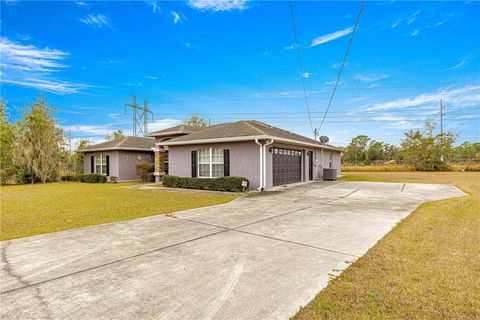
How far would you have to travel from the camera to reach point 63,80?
75.0 feet

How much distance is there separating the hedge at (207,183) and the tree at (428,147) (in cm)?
3317

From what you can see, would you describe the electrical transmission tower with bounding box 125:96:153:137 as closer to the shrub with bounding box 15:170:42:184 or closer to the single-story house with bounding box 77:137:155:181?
the single-story house with bounding box 77:137:155:181

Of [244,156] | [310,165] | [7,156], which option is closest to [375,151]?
[310,165]

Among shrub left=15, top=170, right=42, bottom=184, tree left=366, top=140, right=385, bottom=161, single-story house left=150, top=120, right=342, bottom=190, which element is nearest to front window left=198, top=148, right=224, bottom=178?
single-story house left=150, top=120, right=342, bottom=190

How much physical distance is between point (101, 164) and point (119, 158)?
249 centimetres

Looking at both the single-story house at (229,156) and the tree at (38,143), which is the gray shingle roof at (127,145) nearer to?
the single-story house at (229,156)

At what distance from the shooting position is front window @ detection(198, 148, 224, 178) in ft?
45.1

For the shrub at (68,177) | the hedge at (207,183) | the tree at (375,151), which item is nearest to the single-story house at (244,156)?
the hedge at (207,183)

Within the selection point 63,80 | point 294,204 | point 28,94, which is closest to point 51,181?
point 28,94

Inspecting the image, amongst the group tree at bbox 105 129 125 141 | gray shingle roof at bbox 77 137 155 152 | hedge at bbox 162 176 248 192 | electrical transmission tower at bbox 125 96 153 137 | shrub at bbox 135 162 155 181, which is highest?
electrical transmission tower at bbox 125 96 153 137

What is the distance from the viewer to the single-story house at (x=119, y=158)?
19500mm

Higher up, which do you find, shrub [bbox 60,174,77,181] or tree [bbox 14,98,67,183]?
tree [bbox 14,98,67,183]

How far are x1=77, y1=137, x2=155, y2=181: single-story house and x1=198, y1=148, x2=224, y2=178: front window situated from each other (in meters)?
7.98

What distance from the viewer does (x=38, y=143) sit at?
65.9ft
